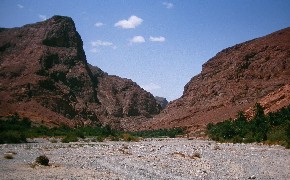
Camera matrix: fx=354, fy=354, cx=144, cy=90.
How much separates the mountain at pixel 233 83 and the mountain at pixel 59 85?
1566cm

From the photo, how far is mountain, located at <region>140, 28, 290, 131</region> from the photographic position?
94000 mm

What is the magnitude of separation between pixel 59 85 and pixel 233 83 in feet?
176

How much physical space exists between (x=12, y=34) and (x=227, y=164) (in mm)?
116524

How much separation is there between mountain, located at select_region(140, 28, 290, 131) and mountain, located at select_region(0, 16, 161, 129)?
1566cm

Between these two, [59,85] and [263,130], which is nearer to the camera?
[263,130]

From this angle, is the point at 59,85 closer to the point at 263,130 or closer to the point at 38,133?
the point at 38,133

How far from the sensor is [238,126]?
176ft

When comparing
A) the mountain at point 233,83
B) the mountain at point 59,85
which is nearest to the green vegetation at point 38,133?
the mountain at point 59,85

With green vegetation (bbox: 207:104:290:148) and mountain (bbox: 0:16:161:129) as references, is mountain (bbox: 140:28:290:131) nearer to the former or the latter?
mountain (bbox: 0:16:161:129)

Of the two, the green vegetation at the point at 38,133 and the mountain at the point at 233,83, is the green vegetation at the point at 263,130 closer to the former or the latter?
the green vegetation at the point at 38,133

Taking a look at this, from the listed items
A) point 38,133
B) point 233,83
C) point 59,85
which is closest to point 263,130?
point 38,133

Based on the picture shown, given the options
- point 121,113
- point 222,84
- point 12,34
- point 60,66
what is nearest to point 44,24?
point 12,34

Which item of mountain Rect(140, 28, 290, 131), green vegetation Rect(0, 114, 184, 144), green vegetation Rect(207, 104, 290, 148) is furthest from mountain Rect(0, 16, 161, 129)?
green vegetation Rect(207, 104, 290, 148)

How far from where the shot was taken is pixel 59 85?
109 meters
